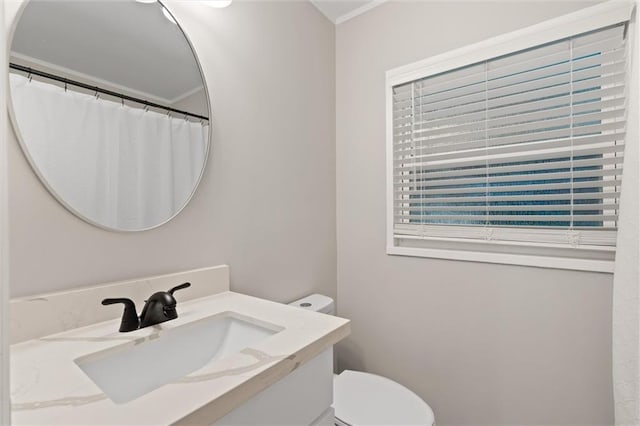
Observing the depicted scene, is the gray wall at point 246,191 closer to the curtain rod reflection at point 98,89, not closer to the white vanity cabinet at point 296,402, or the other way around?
the curtain rod reflection at point 98,89

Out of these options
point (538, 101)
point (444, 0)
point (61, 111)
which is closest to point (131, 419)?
point (61, 111)

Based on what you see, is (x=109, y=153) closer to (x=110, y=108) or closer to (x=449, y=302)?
(x=110, y=108)

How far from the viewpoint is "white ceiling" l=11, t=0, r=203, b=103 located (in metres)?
0.82

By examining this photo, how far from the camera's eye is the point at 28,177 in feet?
2.56

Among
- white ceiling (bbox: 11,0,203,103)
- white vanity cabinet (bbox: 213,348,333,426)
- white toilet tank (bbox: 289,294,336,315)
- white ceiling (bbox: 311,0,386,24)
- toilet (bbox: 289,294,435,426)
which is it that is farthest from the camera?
white ceiling (bbox: 311,0,386,24)

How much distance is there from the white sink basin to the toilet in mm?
572

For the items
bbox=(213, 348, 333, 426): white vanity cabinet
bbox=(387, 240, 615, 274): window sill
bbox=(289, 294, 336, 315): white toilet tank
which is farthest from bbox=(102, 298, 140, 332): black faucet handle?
bbox=(387, 240, 615, 274): window sill

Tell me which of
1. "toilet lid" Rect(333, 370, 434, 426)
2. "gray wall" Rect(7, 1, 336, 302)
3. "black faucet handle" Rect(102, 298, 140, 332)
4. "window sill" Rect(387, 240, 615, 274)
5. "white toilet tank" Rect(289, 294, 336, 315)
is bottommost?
"toilet lid" Rect(333, 370, 434, 426)

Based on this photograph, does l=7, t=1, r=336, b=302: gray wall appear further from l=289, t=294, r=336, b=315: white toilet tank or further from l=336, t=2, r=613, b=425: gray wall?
l=336, t=2, r=613, b=425: gray wall

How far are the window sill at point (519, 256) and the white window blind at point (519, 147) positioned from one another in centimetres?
5

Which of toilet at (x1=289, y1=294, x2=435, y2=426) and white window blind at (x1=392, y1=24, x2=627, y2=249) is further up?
white window blind at (x1=392, y1=24, x2=627, y2=249)

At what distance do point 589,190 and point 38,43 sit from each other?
74.4 inches

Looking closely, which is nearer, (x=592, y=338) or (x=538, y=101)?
(x=592, y=338)

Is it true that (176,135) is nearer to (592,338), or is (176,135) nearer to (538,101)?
(538,101)
